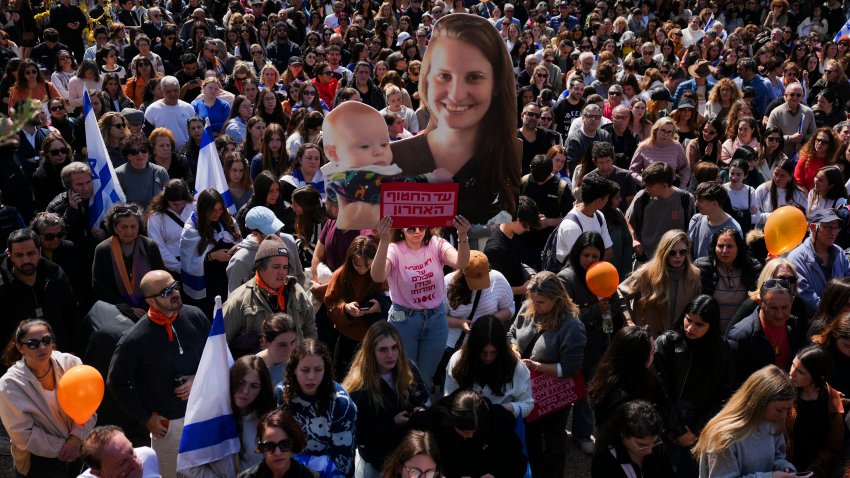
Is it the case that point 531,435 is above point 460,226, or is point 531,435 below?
below

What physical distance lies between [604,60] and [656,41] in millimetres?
3560

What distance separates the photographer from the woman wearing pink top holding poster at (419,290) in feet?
20.5

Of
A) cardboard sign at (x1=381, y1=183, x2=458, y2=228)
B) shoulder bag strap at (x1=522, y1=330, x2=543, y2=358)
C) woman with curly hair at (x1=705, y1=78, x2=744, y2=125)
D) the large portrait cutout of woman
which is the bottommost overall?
woman with curly hair at (x1=705, y1=78, x2=744, y2=125)

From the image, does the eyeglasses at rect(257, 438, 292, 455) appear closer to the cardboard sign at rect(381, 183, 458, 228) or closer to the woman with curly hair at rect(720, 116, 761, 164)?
the cardboard sign at rect(381, 183, 458, 228)

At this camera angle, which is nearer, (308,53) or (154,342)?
(154,342)

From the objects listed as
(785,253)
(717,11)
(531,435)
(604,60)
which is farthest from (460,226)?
(717,11)

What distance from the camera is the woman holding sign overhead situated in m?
5.59

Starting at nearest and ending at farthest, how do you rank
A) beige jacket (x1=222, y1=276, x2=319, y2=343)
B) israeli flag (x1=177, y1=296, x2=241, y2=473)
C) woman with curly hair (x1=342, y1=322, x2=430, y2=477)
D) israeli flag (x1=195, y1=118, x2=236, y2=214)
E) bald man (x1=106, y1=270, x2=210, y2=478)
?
israeli flag (x1=177, y1=296, x2=241, y2=473) → woman with curly hair (x1=342, y1=322, x2=430, y2=477) → bald man (x1=106, y1=270, x2=210, y2=478) → beige jacket (x1=222, y1=276, x2=319, y2=343) → israeli flag (x1=195, y1=118, x2=236, y2=214)

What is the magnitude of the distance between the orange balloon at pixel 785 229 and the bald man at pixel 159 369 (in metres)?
4.40

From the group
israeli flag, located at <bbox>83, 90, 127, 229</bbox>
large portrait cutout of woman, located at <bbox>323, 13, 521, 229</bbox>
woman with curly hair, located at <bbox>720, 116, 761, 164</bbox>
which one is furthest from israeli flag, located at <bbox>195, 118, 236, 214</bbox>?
woman with curly hair, located at <bbox>720, 116, 761, 164</bbox>

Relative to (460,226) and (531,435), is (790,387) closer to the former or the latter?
(531,435)

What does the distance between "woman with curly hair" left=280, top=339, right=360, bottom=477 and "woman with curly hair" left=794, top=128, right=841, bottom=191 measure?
605 centimetres

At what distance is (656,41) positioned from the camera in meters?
16.7

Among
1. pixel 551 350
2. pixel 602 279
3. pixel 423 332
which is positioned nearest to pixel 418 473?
pixel 551 350
